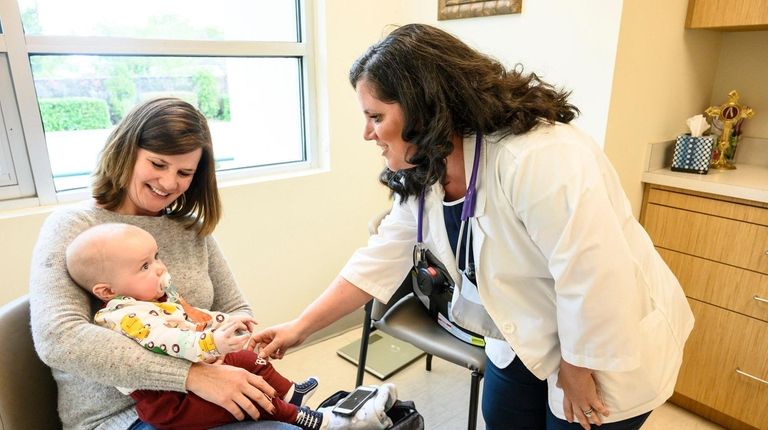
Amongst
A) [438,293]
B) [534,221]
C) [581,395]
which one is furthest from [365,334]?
[534,221]

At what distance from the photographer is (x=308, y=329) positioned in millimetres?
1276

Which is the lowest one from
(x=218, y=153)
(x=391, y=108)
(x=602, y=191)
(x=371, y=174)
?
(x=371, y=174)

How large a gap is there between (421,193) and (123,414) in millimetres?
810

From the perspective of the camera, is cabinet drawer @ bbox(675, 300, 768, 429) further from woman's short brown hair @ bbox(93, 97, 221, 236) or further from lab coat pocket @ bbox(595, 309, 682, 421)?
woman's short brown hair @ bbox(93, 97, 221, 236)

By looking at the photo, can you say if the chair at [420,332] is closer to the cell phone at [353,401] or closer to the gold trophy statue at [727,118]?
the cell phone at [353,401]

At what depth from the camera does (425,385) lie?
2195 mm

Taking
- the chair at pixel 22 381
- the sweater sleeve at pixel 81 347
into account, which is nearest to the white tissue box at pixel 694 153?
the sweater sleeve at pixel 81 347

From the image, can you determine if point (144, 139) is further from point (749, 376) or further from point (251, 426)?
point (749, 376)

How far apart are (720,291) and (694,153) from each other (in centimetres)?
54

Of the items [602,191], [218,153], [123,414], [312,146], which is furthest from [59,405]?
[312,146]

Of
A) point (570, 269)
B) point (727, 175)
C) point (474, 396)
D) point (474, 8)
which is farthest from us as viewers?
point (474, 8)

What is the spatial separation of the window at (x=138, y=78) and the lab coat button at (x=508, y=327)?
1264 millimetres

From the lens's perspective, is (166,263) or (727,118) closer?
(166,263)

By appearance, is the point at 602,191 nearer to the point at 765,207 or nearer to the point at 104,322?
the point at 104,322
